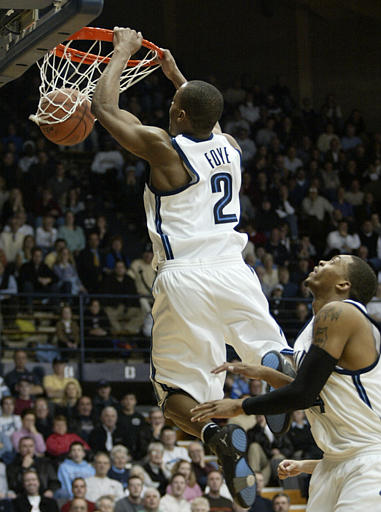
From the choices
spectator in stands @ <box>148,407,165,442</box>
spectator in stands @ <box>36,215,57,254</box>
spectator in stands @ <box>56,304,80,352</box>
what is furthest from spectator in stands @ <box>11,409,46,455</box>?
spectator in stands @ <box>36,215,57,254</box>

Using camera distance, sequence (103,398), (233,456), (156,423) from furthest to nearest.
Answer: (103,398), (156,423), (233,456)

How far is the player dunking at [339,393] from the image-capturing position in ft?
12.9

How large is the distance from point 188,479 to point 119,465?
2.47 feet

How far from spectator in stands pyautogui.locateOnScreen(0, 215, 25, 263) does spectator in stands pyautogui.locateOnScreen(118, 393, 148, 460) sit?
2609mm

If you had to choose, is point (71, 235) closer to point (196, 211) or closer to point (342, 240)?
point (342, 240)

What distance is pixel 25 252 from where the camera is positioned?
40.4ft

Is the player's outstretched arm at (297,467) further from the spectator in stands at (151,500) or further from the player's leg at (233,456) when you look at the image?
the spectator in stands at (151,500)

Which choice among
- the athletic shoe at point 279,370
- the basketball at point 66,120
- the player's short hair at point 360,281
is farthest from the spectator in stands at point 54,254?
the player's short hair at point 360,281

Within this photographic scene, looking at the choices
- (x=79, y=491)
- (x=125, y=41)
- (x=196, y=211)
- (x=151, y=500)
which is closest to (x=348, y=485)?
(x=196, y=211)

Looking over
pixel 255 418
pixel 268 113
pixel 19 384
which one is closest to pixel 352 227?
pixel 268 113

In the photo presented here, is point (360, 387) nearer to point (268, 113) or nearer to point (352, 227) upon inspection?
point (352, 227)

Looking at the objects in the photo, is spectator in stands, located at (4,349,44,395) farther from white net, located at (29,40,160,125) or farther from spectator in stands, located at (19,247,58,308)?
white net, located at (29,40,160,125)

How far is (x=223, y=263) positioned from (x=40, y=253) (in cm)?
749

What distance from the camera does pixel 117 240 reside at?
42.8 ft
